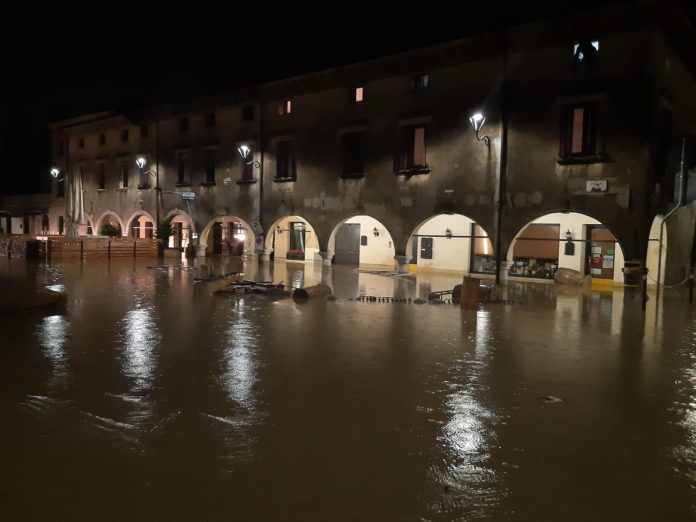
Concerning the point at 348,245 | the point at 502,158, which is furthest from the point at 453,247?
the point at 348,245

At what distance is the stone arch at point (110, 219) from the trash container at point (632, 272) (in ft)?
98.3

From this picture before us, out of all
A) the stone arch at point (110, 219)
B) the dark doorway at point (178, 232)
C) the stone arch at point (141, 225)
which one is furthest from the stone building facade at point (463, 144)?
the stone arch at point (110, 219)

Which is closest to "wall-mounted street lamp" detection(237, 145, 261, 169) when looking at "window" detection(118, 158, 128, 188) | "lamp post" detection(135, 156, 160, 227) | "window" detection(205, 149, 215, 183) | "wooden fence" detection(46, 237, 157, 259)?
"window" detection(205, 149, 215, 183)

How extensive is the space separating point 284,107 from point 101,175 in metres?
17.3

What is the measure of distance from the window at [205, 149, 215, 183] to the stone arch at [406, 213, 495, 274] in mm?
12563

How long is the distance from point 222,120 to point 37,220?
24.9m

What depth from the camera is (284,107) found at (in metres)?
26.9

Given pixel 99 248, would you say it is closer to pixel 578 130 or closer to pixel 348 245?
pixel 348 245

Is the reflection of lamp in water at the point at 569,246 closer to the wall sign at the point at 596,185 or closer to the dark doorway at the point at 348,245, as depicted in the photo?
the wall sign at the point at 596,185

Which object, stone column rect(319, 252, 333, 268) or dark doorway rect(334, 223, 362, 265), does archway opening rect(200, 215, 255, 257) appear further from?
stone column rect(319, 252, 333, 268)

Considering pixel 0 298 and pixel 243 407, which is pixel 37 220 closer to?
pixel 0 298

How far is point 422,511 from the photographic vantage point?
3.71 m

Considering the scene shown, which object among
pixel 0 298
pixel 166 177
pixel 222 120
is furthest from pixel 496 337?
pixel 166 177

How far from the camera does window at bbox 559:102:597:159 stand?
17.8 metres
